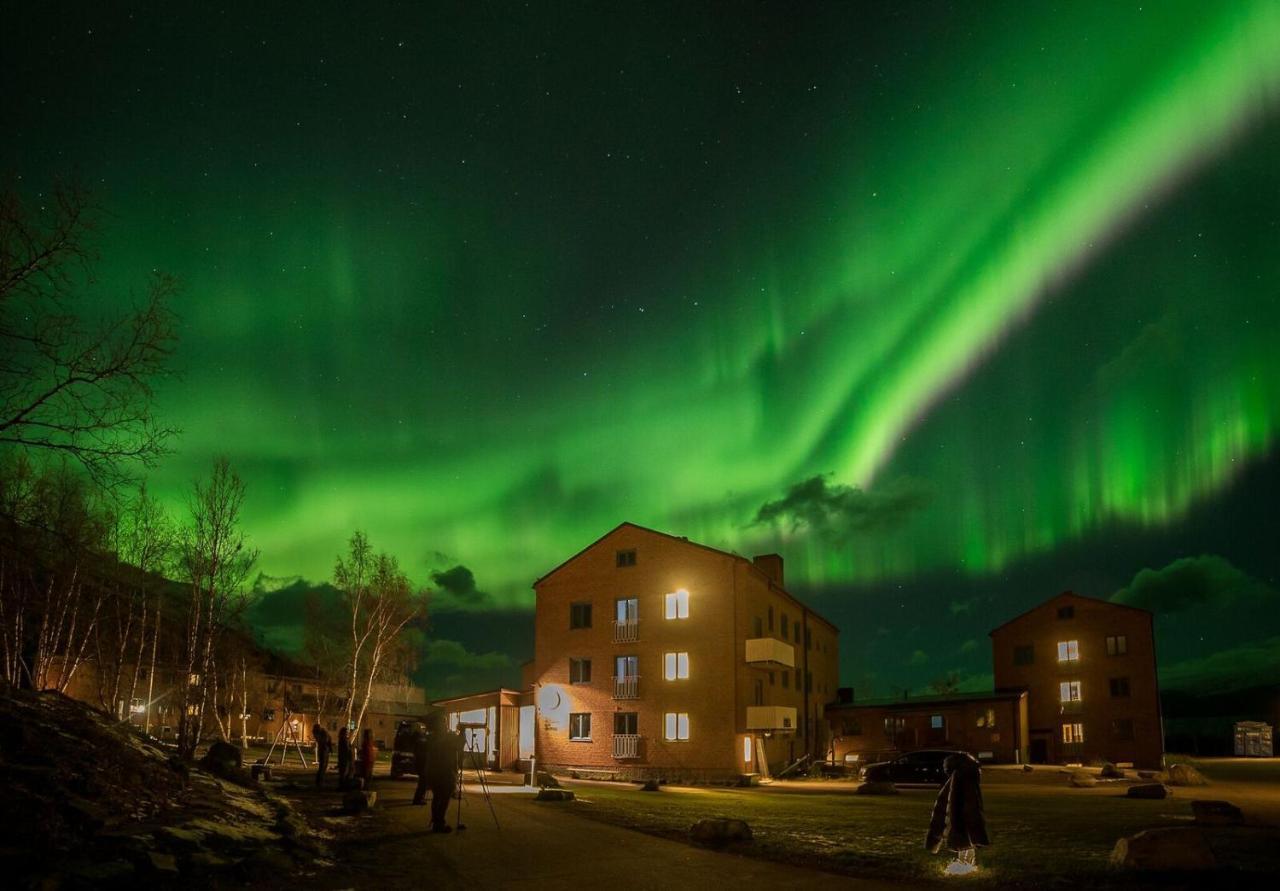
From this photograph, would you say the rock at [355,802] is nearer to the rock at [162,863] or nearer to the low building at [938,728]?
the rock at [162,863]

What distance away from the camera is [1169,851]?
13.5 metres

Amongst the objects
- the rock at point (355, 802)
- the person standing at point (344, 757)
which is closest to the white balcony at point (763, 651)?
the person standing at point (344, 757)

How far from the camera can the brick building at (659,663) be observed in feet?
152

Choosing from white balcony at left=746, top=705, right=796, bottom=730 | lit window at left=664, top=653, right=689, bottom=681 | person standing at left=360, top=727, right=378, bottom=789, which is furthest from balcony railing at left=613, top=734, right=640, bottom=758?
person standing at left=360, top=727, right=378, bottom=789

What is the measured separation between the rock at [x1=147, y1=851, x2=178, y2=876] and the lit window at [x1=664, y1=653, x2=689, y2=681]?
1485 inches

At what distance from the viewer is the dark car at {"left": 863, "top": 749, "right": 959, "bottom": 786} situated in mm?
39844

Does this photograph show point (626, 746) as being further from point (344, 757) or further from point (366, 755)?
point (366, 755)

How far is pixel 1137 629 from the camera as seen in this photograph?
64.8 metres

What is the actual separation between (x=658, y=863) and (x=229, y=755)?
12.5 meters

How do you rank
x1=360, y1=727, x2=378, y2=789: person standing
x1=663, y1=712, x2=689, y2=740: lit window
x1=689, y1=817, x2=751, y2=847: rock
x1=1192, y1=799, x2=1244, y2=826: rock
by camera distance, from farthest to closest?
x1=663, y1=712, x2=689, y2=740: lit window < x1=360, y1=727, x2=378, y2=789: person standing < x1=1192, y1=799, x2=1244, y2=826: rock < x1=689, y1=817, x2=751, y2=847: rock

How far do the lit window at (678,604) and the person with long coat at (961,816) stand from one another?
33.3 meters

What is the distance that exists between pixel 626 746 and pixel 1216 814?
31.1 m

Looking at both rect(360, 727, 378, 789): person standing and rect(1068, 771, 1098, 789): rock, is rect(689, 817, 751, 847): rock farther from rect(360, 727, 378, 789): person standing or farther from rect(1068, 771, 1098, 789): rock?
rect(1068, 771, 1098, 789): rock

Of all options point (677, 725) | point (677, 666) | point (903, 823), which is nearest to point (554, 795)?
point (903, 823)
